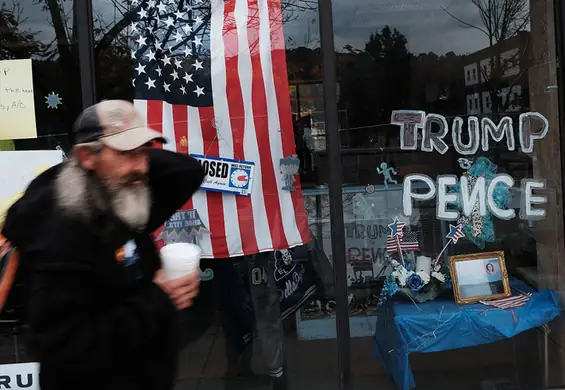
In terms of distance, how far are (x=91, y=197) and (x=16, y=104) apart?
2.96 metres

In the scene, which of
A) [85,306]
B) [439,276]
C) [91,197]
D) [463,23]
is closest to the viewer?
[85,306]

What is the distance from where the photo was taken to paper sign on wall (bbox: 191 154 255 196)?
4430mm

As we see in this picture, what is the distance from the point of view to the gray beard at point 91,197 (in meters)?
1.79

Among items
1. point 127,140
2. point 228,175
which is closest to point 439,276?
point 228,175

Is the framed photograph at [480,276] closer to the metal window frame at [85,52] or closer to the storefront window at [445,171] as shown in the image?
the storefront window at [445,171]

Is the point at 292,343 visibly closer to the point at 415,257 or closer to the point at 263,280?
the point at 263,280

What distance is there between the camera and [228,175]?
4438 mm

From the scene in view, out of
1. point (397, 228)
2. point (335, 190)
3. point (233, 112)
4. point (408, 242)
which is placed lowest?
point (408, 242)

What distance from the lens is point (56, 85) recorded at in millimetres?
4504

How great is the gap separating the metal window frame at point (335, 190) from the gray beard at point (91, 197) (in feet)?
8.47

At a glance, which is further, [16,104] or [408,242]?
[408,242]

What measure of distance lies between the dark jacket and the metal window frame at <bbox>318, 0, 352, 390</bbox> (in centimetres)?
263

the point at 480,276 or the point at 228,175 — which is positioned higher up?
the point at 228,175

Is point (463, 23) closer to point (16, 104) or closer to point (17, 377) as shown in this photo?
point (16, 104)
